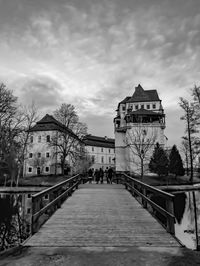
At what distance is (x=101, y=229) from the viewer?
6.29 meters

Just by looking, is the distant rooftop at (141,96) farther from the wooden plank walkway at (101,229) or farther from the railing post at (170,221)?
the railing post at (170,221)

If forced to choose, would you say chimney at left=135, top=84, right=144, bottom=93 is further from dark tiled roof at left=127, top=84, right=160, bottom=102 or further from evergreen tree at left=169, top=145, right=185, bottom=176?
evergreen tree at left=169, top=145, right=185, bottom=176

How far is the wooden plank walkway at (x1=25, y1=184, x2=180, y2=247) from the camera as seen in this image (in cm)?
525

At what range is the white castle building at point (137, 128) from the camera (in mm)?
44097

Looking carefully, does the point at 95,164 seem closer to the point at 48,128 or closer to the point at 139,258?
the point at 48,128

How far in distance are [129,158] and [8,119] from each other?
27261 millimetres

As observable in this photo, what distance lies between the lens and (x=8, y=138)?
27.2 metres

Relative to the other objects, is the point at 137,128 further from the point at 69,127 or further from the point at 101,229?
the point at 101,229

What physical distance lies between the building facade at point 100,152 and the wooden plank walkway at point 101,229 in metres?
68.0

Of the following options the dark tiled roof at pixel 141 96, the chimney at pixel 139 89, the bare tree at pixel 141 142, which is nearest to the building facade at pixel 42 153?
the bare tree at pixel 141 142

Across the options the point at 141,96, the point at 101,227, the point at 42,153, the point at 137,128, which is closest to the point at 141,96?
the point at 141,96

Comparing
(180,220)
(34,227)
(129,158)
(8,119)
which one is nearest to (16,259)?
(34,227)

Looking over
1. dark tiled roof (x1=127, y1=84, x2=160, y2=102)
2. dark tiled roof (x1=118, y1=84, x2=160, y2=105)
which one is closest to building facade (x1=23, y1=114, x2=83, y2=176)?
dark tiled roof (x1=118, y1=84, x2=160, y2=105)

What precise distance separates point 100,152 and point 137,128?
38.5 meters
